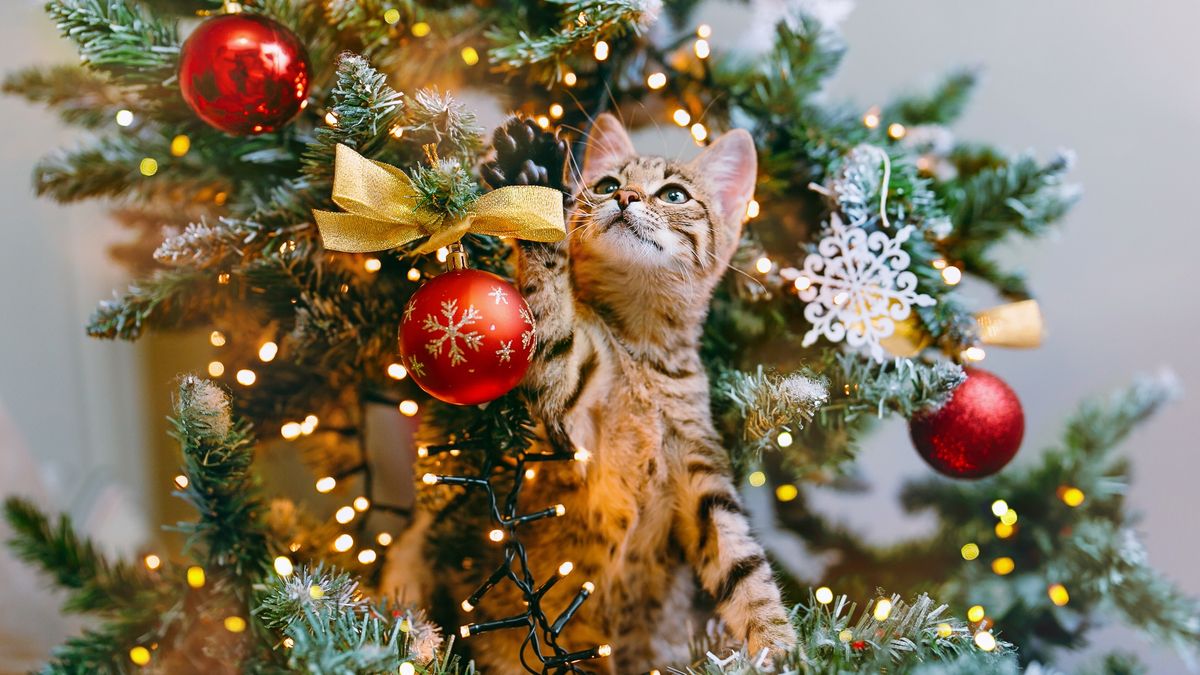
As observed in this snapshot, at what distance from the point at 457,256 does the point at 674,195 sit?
183 mm

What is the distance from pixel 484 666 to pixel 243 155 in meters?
0.50

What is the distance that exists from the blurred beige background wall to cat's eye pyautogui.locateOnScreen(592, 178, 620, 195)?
0.54 meters

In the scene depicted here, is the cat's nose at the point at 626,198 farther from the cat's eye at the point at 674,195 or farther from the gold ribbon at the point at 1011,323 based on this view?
the gold ribbon at the point at 1011,323

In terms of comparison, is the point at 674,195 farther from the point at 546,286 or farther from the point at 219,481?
the point at 219,481

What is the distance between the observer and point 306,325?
23.6 inches

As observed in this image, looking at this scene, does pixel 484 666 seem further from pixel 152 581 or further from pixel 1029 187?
pixel 1029 187

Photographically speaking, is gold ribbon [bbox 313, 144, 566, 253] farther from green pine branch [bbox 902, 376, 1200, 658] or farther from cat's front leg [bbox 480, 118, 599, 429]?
green pine branch [bbox 902, 376, 1200, 658]

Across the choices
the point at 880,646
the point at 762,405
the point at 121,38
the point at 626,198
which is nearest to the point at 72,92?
the point at 121,38

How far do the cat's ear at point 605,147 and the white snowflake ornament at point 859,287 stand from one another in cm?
18

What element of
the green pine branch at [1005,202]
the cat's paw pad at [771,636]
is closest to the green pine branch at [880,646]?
the cat's paw pad at [771,636]

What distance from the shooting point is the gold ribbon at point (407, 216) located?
50 cm

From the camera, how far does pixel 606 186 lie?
1.97 feet

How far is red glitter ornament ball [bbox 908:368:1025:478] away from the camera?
0.63m

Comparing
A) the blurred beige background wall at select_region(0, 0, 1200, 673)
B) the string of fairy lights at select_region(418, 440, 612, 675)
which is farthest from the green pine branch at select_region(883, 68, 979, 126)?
the string of fairy lights at select_region(418, 440, 612, 675)
